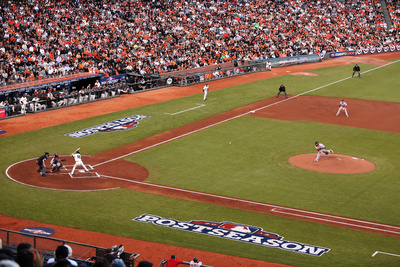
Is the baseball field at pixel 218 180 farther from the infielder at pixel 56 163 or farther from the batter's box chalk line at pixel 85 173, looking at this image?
the infielder at pixel 56 163

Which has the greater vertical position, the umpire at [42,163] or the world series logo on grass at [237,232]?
the umpire at [42,163]

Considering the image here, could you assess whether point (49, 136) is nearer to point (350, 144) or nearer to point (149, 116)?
point (149, 116)

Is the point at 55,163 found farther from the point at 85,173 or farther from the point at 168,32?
the point at 168,32

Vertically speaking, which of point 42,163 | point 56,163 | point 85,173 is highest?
point 42,163

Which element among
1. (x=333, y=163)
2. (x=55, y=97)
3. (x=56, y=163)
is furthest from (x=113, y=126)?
(x=333, y=163)

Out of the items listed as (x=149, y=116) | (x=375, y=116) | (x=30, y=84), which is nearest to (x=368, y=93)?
(x=375, y=116)

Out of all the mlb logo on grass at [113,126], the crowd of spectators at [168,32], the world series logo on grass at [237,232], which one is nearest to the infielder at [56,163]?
the mlb logo on grass at [113,126]
